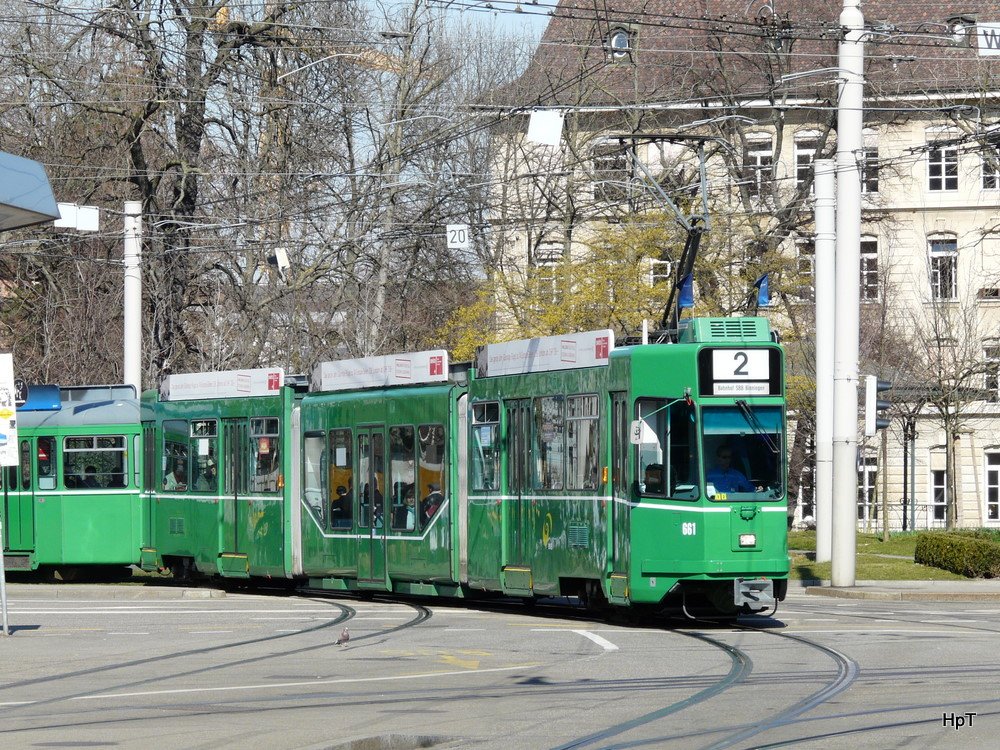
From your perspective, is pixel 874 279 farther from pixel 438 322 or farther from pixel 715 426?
pixel 715 426

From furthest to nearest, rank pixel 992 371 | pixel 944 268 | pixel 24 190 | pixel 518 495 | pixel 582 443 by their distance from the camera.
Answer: pixel 944 268 < pixel 992 371 < pixel 518 495 < pixel 582 443 < pixel 24 190

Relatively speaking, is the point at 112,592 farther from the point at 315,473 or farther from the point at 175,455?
the point at 315,473

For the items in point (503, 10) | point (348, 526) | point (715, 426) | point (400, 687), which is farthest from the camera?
point (348, 526)

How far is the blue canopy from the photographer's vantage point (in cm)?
1503

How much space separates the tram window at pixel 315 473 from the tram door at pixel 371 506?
2.77 ft

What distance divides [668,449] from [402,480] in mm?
5076

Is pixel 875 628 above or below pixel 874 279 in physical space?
below

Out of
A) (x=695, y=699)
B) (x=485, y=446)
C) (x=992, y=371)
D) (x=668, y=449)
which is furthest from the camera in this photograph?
(x=992, y=371)

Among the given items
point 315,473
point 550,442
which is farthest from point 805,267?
point 550,442

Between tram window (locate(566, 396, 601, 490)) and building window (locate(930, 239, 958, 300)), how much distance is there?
36156 mm

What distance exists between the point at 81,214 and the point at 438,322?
20.5 m

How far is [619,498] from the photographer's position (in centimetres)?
1848

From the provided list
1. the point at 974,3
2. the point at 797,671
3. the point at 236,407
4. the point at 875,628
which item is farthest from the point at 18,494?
the point at 974,3

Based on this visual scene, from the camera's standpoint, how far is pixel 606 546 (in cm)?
1870
